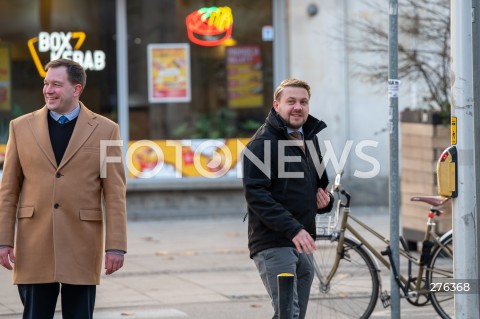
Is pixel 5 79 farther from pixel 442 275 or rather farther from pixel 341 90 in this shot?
pixel 442 275

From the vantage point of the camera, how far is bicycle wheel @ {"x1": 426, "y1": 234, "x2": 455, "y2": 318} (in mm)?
7922

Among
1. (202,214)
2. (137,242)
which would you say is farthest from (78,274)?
(202,214)

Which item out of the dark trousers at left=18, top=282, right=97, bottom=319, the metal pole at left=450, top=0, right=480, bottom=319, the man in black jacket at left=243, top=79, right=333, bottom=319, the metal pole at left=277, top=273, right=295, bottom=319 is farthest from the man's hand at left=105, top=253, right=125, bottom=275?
the metal pole at left=450, top=0, right=480, bottom=319

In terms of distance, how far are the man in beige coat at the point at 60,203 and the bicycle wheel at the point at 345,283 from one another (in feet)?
7.73

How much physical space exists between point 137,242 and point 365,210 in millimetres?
4207

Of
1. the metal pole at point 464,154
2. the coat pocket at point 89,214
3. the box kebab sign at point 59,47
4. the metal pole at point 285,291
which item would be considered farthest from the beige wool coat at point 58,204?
the box kebab sign at point 59,47

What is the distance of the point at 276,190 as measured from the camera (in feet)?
19.6

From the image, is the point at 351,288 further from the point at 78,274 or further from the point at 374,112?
the point at 374,112

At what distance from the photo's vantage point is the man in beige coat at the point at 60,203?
5672 mm

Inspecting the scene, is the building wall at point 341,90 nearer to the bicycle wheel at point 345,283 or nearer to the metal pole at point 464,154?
the bicycle wheel at point 345,283

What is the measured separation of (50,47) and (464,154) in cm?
1002

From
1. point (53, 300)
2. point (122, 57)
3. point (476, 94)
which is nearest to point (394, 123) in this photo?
point (476, 94)

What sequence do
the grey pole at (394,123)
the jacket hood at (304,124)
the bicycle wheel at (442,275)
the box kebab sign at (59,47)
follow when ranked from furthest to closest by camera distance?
the box kebab sign at (59,47), the bicycle wheel at (442,275), the grey pole at (394,123), the jacket hood at (304,124)

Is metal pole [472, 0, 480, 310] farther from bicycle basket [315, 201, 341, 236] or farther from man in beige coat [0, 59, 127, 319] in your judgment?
man in beige coat [0, 59, 127, 319]
